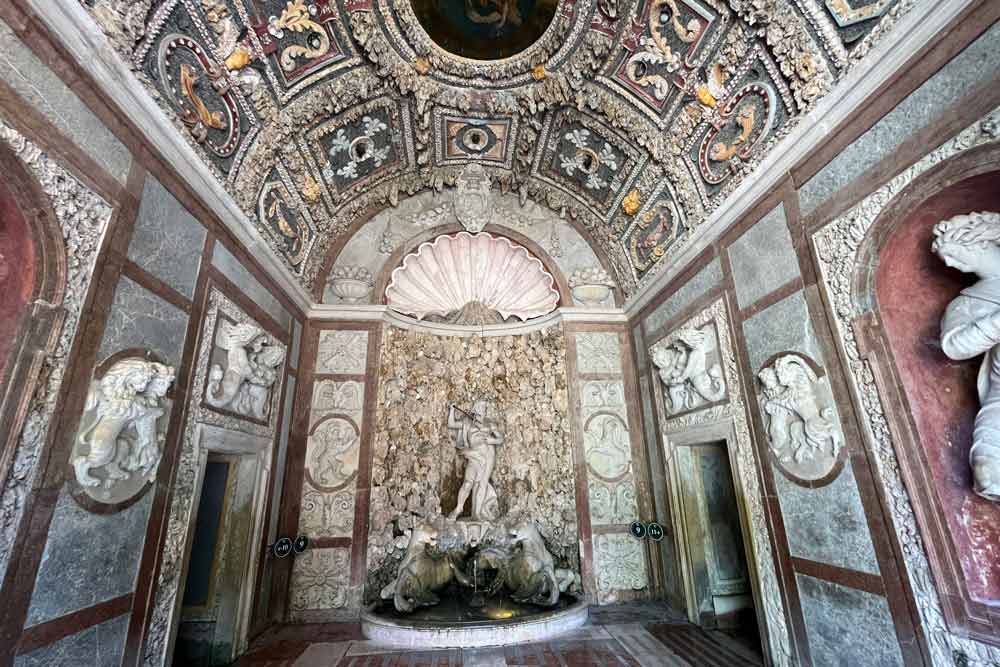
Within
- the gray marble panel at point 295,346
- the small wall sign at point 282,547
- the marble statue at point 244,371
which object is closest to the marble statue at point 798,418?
the marble statue at point 244,371

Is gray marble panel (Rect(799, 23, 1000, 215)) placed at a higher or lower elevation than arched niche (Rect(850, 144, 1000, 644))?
higher

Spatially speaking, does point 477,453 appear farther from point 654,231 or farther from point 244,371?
point 654,231

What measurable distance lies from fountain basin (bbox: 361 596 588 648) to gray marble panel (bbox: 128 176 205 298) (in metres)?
4.12

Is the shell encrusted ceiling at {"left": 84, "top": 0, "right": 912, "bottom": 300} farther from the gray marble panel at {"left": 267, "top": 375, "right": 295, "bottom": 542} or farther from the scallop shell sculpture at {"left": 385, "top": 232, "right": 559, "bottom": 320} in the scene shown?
the gray marble panel at {"left": 267, "top": 375, "right": 295, "bottom": 542}

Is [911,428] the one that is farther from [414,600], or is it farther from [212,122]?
[212,122]

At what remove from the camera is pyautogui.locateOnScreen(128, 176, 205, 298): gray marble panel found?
3500mm

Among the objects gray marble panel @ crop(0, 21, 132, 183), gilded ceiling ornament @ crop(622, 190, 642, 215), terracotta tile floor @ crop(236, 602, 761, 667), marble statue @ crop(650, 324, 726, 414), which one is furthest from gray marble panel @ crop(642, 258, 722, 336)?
gray marble panel @ crop(0, 21, 132, 183)

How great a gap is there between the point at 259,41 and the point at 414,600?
6478mm

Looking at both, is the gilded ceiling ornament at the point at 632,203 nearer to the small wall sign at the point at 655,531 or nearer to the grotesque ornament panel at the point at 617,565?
the small wall sign at the point at 655,531

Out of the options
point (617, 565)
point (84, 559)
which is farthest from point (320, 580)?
point (617, 565)

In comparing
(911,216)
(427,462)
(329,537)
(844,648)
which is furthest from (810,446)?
(329,537)

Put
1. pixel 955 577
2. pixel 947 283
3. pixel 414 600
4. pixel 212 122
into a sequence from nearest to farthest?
pixel 955 577
pixel 947 283
pixel 212 122
pixel 414 600

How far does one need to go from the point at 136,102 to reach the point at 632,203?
589 cm

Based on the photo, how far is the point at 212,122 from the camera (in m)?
4.34
